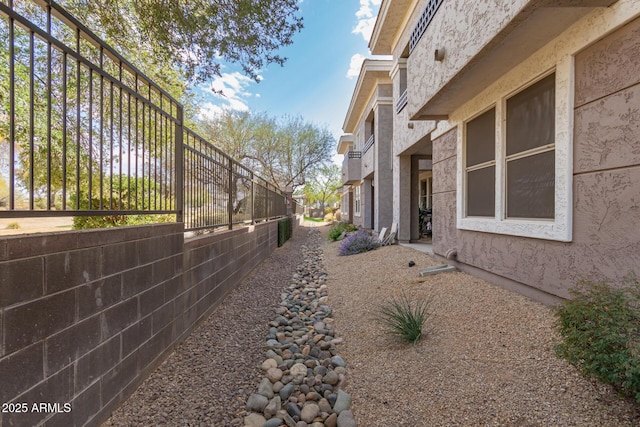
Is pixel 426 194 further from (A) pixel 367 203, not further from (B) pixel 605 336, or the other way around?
(B) pixel 605 336

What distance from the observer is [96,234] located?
2.15 metres

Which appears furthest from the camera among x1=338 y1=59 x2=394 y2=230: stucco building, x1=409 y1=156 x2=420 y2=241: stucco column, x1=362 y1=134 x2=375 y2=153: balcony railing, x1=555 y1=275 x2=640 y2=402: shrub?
x1=362 y1=134 x2=375 y2=153: balcony railing

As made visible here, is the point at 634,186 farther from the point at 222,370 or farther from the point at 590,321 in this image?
the point at 222,370

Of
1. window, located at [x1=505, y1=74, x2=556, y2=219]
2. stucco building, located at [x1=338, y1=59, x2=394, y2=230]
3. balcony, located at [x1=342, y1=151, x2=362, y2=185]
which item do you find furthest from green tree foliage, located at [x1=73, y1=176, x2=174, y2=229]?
balcony, located at [x1=342, y1=151, x2=362, y2=185]

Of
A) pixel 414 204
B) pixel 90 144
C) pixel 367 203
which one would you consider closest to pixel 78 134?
pixel 90 144

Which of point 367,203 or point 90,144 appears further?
point 367,203

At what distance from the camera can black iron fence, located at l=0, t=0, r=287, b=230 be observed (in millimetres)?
1905

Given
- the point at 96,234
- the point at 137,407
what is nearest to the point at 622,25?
the point at 96,234

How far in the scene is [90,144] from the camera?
213 centimetres

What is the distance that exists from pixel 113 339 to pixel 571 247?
4298 mm

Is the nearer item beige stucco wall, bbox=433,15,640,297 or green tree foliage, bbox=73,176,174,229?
beige stucco wall, bbox=433,15,640,297

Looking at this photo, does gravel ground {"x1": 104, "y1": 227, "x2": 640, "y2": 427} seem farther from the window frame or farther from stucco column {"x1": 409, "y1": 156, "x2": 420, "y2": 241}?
stucco column {"x1": 409, "y1": 156, "x2": 420, "y2": 241}

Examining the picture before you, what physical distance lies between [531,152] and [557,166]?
Answer: 59cm

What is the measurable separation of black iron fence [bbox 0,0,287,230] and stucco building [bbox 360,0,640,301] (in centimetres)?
373
